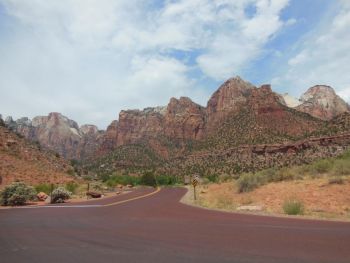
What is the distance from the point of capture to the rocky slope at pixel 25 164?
58.7 metres

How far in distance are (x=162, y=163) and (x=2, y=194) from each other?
101m

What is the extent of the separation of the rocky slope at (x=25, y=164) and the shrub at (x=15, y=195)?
2024 centimetres

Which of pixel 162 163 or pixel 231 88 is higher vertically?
pixel 231 88

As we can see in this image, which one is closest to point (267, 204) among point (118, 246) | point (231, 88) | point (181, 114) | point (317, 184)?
point (317, 184)

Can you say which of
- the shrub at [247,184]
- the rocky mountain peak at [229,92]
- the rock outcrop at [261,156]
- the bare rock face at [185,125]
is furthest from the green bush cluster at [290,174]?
the bare rock face at [185,125]

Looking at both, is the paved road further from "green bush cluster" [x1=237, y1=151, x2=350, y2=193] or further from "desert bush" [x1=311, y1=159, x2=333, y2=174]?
"desert bush" [x1=311, y1=159, x2=333, y2=174]

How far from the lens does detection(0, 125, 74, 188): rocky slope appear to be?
58709mm

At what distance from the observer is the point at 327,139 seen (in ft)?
291

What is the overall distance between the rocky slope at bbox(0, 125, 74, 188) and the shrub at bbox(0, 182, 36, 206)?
20243mm

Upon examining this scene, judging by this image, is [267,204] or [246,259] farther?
[267,204]

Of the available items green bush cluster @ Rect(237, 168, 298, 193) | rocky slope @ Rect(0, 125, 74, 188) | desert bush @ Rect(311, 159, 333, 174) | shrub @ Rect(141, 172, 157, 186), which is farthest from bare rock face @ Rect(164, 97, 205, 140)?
desert bush @ Rect(311, 159, 333, 174)

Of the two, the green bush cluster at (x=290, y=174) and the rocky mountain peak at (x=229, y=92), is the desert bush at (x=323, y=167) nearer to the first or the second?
the green bush cluster at (x=290, y=174)

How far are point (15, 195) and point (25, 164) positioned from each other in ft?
107

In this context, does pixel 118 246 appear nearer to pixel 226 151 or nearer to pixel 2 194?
pixel 2 194
